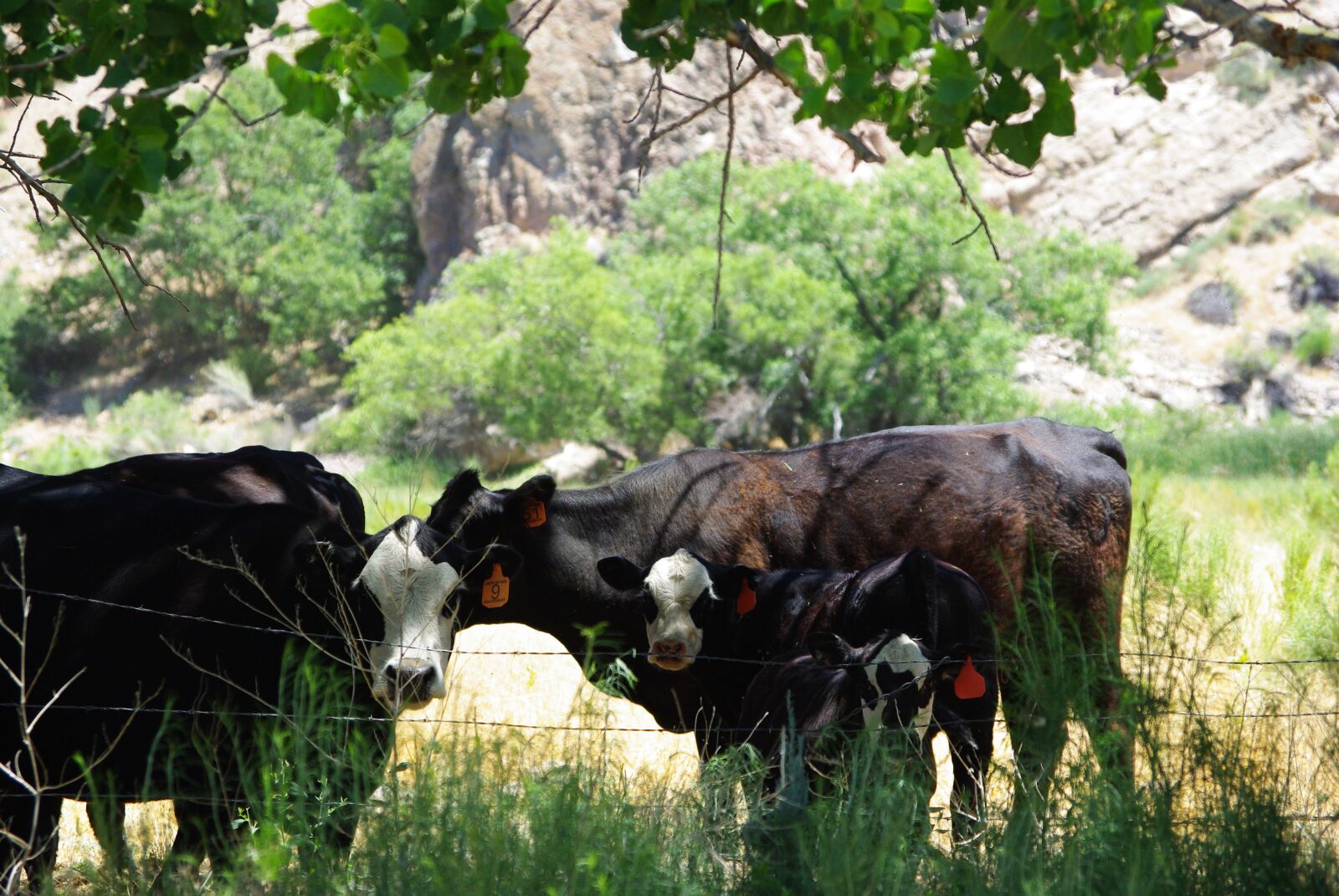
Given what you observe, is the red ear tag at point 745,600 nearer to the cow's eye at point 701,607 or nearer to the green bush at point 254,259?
the cow's eye at point 701,607

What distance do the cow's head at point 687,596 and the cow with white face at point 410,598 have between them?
83 centimetres

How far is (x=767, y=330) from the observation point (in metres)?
23.7

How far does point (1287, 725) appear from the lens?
612cm

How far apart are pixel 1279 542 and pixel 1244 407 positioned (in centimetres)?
2447

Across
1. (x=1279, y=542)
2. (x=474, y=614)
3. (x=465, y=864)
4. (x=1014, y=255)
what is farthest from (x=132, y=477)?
(x=1014, y=255)

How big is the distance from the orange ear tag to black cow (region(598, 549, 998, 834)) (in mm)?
470

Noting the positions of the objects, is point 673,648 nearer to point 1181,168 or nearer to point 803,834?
point 803,834

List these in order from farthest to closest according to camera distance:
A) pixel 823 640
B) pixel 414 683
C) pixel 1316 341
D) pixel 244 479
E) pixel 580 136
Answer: pixel 580 136, pixel 1316 341, pixel 244 479, pixel 414 683, pixel 823 640

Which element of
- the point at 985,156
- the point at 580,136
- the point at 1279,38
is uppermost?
the point at 580,136

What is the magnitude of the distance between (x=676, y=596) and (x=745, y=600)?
1.06 feet

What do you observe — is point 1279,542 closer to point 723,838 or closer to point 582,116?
point 723,838

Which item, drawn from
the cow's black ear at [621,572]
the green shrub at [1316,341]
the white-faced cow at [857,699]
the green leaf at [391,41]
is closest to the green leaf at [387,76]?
the green leaf at [391,41]

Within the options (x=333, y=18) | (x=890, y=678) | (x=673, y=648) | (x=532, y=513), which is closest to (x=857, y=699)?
(x=890, y=678)

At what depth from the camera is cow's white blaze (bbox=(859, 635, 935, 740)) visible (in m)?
4.63
